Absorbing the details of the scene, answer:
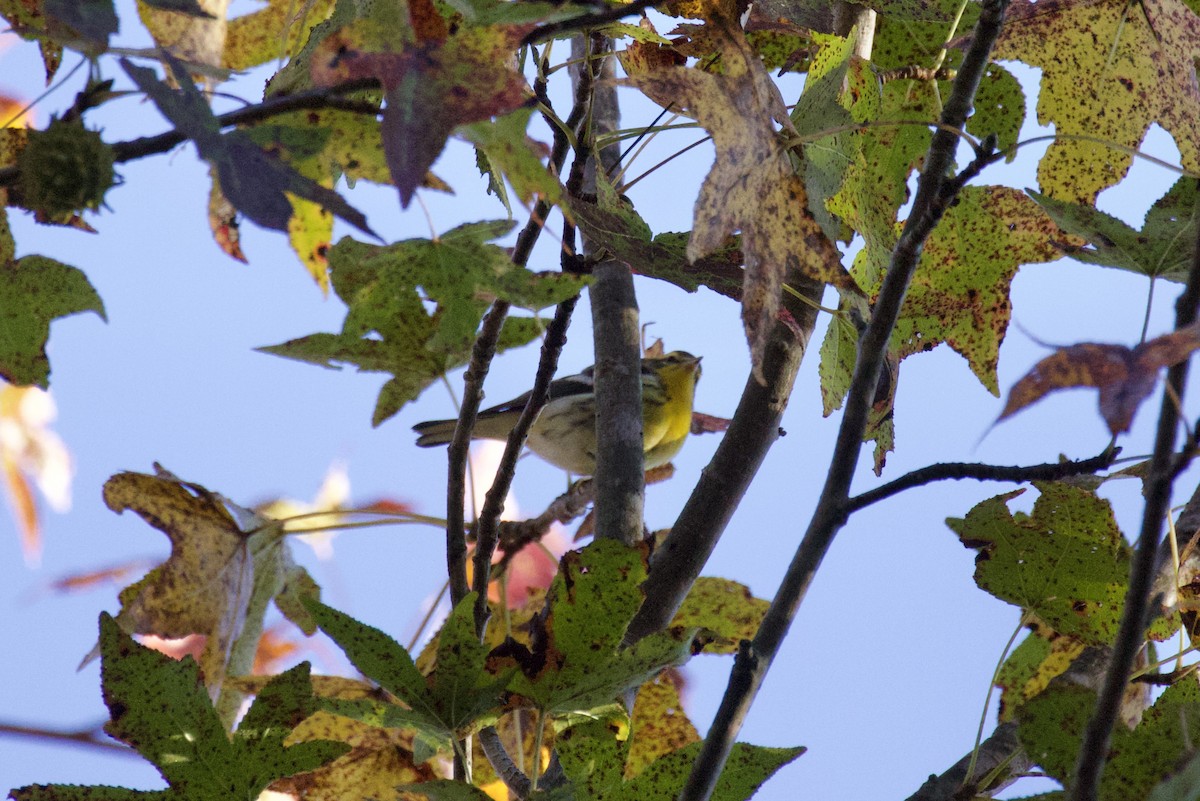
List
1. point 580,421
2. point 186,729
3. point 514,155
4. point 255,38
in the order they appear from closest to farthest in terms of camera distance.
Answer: point 514,155 → point 186,729 → point 255,38 → point 580,421

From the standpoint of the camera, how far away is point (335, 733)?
3.51ft

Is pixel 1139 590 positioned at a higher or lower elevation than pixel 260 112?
lower

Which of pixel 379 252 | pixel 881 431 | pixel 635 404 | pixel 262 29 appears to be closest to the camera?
pixel 379 252

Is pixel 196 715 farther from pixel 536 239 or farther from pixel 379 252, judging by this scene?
pixel 536 239

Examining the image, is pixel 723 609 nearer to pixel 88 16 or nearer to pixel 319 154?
pixel 319 154

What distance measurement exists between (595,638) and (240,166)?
0.39 metres

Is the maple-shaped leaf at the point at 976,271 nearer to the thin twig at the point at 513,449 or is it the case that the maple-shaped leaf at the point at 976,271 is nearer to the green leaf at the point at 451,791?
the thin twig at the point at 513,449

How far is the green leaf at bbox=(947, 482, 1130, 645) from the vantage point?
845 millimetres

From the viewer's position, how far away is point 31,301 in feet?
2.65

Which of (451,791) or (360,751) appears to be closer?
(451,791)

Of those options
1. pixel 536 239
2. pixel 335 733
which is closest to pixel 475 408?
pixel 536 239

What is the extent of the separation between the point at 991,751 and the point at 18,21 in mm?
953

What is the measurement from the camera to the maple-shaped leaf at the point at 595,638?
74 centimetres

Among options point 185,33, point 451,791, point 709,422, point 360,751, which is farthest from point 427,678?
point 709,422
